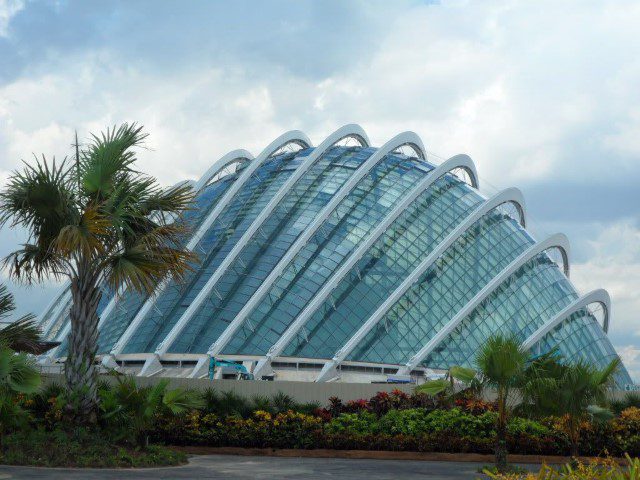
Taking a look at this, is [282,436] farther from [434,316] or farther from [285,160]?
[285,160]

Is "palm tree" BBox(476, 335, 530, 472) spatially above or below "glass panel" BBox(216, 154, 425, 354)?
below

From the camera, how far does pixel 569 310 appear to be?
129 ft

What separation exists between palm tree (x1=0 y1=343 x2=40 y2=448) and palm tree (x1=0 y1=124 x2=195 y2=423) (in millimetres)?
1120

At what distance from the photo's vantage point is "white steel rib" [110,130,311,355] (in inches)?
1487

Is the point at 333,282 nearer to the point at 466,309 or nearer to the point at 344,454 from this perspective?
the point at 466,309

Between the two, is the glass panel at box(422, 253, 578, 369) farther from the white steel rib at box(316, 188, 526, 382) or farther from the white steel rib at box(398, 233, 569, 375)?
the white steel rib at box(316, 188, 526, 382)

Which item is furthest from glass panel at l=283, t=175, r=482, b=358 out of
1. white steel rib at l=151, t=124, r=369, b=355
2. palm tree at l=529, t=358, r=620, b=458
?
palm tree at l=529, t=358, r=620, b=458

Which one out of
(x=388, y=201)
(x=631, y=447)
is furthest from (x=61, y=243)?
(x=388, y=201)

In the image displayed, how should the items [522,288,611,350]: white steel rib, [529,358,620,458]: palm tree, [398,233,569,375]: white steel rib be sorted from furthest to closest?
[522,288,611,350]: white steel rib → [398,233,569,375]: white steel rib → [529,358,620,458]: palm tree

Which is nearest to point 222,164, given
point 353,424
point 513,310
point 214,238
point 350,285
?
point 214,238

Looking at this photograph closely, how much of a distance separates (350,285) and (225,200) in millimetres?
8256

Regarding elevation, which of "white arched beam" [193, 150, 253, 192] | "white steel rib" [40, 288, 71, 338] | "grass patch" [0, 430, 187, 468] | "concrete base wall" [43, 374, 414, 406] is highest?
"white arched beam" [193, 150, 253, 192]

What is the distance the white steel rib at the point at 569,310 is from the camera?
3828cm

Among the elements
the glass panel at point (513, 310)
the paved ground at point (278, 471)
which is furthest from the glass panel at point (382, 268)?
the paved ground at point (278, 471)
